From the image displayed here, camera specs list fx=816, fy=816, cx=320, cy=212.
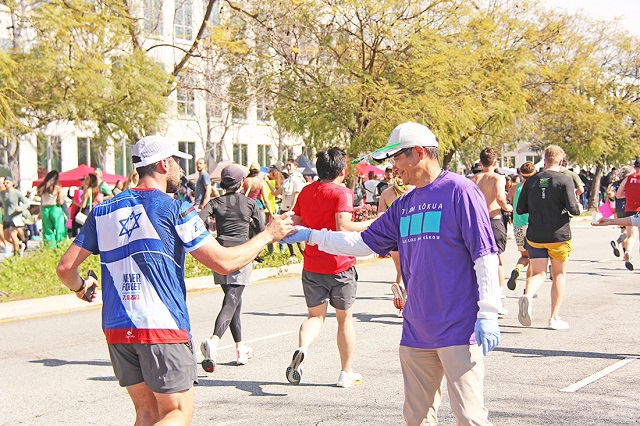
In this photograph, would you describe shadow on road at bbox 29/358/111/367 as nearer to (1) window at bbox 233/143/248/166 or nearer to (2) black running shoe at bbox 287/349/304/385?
(2) black running shoe at bbox 287/349/304/385

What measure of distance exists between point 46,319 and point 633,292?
866cm

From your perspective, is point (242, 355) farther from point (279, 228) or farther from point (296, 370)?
point (279, 228)

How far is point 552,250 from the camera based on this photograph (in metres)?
9.27

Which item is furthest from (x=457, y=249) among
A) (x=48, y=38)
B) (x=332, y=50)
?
(x=332, y=50)

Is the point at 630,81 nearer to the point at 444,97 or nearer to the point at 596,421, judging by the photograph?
the point at 444,97

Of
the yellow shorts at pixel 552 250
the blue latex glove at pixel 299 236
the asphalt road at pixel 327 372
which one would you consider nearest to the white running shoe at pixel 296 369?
the asphalt road at pixel 327 372

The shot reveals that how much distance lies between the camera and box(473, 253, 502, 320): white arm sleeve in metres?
4.01

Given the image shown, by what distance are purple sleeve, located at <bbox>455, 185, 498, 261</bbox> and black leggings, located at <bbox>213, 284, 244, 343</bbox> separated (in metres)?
3.94

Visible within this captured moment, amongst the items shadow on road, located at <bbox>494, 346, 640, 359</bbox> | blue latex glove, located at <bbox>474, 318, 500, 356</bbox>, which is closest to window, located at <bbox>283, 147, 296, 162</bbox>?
shadow on road, located at <bbox>494, 346, 640, 359</bbox>

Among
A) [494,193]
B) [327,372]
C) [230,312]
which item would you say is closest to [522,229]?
[494,193]

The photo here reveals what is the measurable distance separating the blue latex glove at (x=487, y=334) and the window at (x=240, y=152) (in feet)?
163

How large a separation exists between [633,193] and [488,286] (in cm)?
1124

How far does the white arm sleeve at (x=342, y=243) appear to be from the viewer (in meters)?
4.74

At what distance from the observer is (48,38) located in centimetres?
1617
